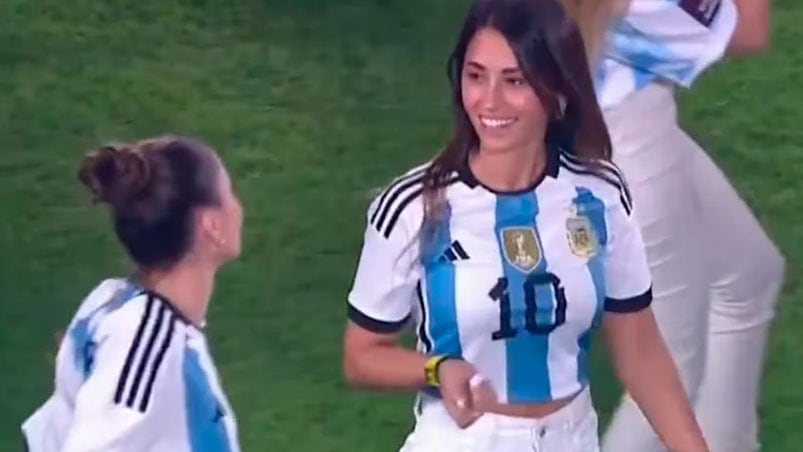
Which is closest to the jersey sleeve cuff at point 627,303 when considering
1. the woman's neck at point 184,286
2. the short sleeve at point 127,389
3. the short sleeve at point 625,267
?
the short sleeve at point 625,267

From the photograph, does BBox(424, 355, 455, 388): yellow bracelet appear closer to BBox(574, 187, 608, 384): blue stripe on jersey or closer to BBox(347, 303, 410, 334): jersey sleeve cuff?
BBox(347, 303, 410, 334): jersey sleeve cuff

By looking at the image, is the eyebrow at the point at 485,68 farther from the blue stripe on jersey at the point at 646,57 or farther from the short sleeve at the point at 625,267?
the blue stripe on jersey at the point at 646,57

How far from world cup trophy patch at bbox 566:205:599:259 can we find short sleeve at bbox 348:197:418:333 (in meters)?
0.29

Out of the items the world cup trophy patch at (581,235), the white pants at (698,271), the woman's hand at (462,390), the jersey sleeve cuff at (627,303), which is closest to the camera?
the woman's hand at (462,390)

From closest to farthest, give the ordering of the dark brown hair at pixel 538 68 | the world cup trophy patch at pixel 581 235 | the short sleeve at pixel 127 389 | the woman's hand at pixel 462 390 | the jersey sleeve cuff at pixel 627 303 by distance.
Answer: the short sleeve at pixel 127 389 → the woman's hand at pixel 462 390 → the dark brown hair at pixel 538 68 → the world cup trophy patch at pixel 581 235 → the jersey sleeve cuff at pixel 627 303

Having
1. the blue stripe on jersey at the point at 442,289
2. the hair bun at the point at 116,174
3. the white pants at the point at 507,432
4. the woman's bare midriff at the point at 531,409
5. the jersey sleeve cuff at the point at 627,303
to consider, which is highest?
the hair bun at the point at 116,174

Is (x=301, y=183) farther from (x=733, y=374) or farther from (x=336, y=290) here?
(x=733, y=374)

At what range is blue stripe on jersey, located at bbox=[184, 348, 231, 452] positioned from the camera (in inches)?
139

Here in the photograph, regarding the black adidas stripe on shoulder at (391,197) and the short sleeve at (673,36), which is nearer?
the black adidas stripe on shoulder at (391,197)

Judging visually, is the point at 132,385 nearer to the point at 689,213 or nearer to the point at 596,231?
the point at 596,231

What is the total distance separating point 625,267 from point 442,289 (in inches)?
15.5

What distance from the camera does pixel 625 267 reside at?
159 inches

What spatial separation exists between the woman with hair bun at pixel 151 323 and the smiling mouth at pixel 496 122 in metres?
0.48

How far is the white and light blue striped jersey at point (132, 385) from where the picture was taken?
11.3 ft
